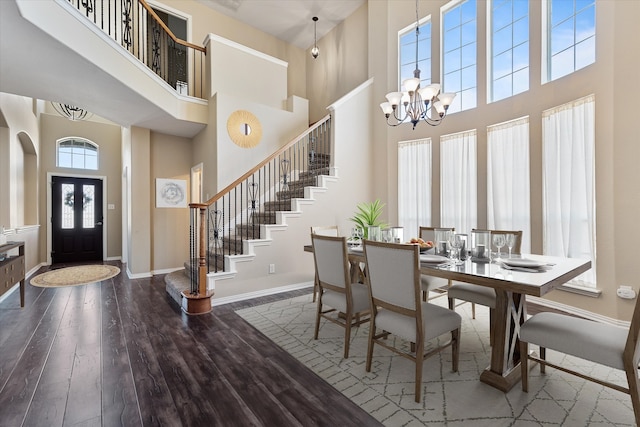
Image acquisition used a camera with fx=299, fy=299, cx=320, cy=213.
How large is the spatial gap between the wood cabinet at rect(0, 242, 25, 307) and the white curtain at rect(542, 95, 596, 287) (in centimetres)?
626

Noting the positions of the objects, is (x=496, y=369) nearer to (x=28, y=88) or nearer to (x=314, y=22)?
(x=28, y=88)

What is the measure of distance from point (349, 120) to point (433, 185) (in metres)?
1.91

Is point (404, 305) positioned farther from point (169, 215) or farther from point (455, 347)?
point (169, 215)

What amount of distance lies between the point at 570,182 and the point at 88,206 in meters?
9.86

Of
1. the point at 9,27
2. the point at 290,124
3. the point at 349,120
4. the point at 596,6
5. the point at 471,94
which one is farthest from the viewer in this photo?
the point at 290,124

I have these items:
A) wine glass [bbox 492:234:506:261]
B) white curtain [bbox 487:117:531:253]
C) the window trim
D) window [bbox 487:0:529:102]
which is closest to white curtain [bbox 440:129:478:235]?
white curtain [bbox 487:117:531:253]

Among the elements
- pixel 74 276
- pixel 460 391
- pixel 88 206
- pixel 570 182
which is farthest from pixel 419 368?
pixel 88 206

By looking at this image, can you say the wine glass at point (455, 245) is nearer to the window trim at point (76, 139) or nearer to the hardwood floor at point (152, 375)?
the hardwood floor at point (152, 375)

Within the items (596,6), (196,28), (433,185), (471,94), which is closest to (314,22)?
(196,28)

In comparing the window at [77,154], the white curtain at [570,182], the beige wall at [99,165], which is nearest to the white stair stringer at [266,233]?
the white curtain at [570,182]

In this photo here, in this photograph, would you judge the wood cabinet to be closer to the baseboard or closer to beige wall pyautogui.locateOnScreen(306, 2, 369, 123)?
the baseboard

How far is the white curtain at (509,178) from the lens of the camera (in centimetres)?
392

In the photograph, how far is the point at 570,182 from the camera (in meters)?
3.47

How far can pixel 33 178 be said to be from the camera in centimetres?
664
